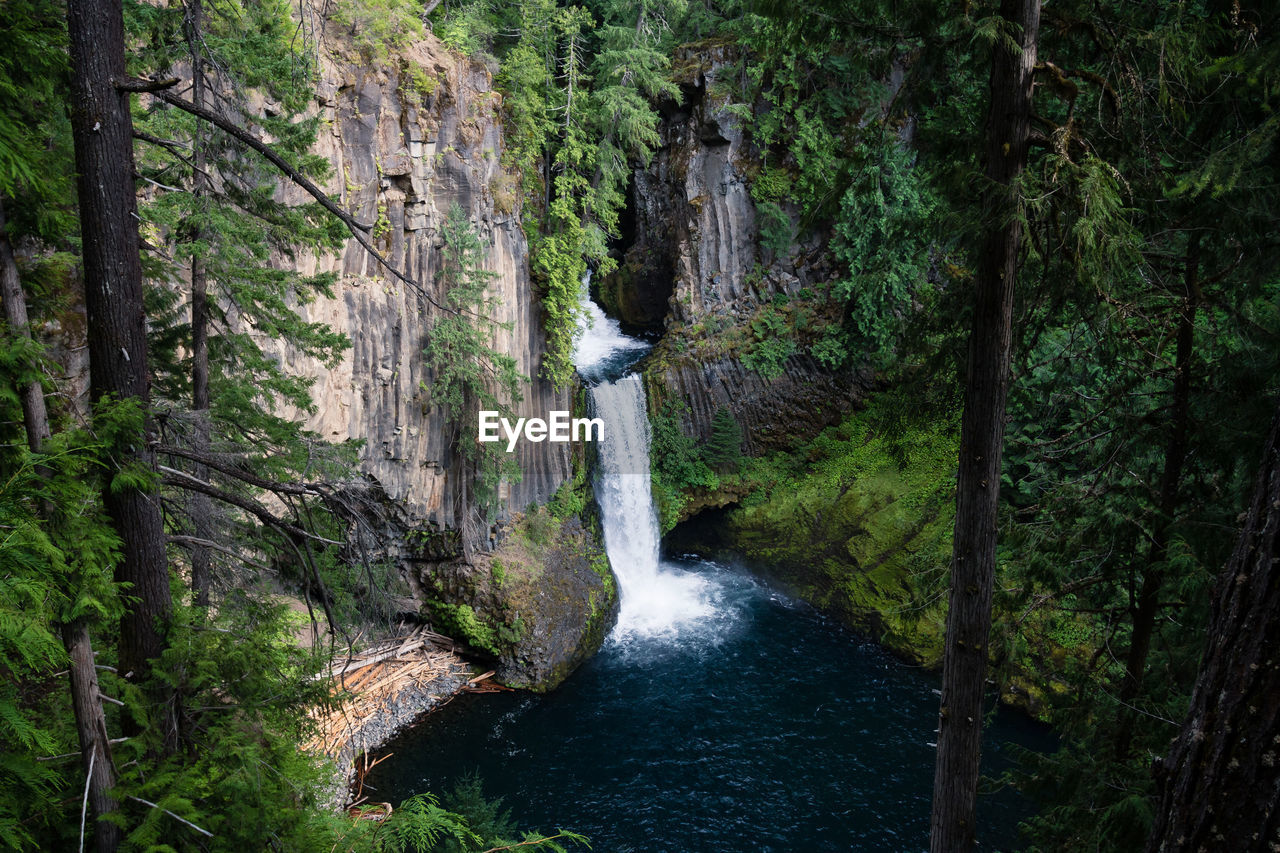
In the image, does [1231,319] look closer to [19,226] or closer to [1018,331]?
[1018,331]

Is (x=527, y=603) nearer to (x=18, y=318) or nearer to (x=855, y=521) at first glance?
(x=855, y=521)

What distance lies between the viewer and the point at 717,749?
39.7 ft

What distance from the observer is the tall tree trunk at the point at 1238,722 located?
1856mm

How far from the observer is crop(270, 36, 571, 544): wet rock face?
475 inches

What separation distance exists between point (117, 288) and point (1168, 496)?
24.4ft

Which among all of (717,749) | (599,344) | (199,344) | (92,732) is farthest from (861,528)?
(92,732)

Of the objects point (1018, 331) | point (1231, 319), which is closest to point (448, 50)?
point (1018, 331)

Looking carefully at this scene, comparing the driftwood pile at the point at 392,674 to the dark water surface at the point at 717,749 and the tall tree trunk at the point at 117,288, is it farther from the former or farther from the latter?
the tall tree trunk at the point at 117,288

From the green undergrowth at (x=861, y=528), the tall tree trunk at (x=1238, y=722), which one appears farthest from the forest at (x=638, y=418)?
the green undergrowth at (x=861, y=528)

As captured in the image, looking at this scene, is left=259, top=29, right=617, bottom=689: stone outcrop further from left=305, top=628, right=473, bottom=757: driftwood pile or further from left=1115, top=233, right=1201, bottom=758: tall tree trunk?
left=1115, top=233, right=1201, bottom=758: tall tree trunk

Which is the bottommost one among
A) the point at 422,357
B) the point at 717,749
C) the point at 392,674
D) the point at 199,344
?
the point at 717,749

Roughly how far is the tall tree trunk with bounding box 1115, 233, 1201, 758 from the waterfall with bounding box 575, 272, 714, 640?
11.6m

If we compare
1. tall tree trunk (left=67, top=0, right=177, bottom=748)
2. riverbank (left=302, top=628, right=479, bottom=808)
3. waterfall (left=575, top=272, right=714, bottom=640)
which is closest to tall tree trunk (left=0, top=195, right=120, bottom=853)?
tall tree trunk (left=67, top=0, right=177, bottom=748)

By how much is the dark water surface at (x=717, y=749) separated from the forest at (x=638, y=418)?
0.10 metres
